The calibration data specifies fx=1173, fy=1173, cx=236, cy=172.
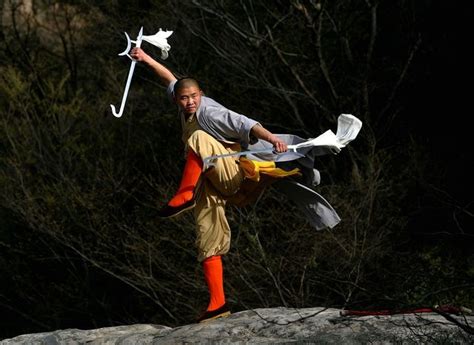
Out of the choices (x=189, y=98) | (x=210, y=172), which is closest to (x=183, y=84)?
(x=189, y=98)

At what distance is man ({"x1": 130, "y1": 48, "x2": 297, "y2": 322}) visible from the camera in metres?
6.59

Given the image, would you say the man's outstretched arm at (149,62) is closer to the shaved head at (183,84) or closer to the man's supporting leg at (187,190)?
the shaved head at (183,84)

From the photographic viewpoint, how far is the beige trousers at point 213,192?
6621 mm

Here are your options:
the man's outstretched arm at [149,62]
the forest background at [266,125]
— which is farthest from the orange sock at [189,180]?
the forest background at [266,125]

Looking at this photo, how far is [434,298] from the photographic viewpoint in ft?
29.4

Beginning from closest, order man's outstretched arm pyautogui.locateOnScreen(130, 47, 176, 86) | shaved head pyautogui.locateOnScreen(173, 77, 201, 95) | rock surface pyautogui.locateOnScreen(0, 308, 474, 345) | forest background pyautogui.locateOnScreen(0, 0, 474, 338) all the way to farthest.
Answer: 1. rock surface pyautogui.locateOnScreen(0, 308, 474, 345)
2. shaved head pyautogui.locateOnScreen(173, 77, 201, 95)
3. man's outstretched arm pyautogui.locateOnScreen(130, 47, 176, 86)
4. forest background pyautogui.locateOnScreen(0, 0, 474, 338)

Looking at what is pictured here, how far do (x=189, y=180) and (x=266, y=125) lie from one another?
8.17m

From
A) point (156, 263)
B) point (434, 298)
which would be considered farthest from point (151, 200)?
point (434, 298)

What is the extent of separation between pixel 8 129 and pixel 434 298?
8.63 metres

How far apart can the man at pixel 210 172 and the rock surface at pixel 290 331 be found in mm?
304

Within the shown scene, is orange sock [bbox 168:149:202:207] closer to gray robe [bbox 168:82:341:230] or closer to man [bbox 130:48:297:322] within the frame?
man [bbox 130:48:297:322]

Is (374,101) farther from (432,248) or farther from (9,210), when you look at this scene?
(9,210)

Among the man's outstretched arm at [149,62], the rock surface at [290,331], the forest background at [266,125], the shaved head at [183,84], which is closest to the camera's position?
the rock surface at [290,331]

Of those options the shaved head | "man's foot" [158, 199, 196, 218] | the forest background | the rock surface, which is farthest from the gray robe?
the forest background
